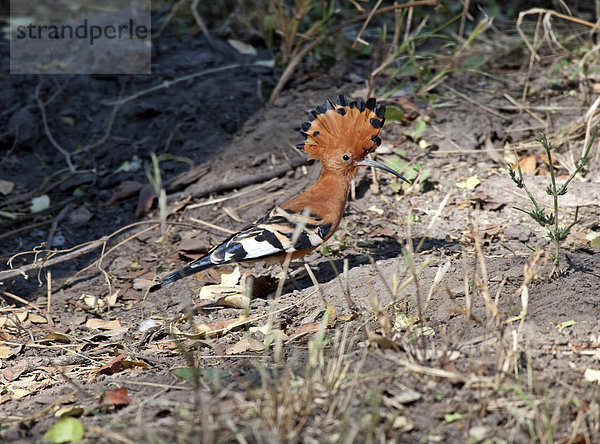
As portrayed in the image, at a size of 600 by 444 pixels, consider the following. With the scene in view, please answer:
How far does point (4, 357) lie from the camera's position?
329cm

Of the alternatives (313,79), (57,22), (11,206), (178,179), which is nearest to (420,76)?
(313,79)

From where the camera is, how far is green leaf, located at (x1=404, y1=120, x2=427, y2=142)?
479 cm

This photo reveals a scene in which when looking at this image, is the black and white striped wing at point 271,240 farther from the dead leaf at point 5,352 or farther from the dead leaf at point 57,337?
the dead leaf at point 5,352

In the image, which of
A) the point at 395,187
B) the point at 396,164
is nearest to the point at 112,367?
the point at 395,187

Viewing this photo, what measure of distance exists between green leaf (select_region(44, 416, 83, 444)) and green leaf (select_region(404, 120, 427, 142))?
10.8 feet

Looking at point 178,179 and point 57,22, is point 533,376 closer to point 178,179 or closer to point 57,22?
point 178,179

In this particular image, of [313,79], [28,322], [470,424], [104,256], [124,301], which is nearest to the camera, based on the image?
[470,424]

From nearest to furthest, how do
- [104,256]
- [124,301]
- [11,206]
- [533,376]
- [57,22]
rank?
1. [533,376]
2. [124,301]
3. [104,256]
4. [11,206]
5. [57,22]

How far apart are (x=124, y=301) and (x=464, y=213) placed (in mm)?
2178

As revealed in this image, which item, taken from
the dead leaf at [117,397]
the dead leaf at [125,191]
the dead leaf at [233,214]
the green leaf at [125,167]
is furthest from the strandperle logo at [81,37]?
the dead leaf at [117,397]

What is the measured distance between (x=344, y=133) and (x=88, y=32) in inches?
141

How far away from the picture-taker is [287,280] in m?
3.96

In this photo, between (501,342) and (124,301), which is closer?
(501,342)

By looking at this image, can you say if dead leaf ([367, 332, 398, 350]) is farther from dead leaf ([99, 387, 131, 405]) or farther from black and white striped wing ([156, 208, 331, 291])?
black and white striped wing ([156, 208, 331, 291])
